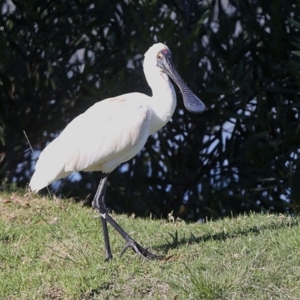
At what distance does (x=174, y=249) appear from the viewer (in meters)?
7.30

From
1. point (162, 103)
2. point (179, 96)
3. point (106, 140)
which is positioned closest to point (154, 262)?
point (106, 140)

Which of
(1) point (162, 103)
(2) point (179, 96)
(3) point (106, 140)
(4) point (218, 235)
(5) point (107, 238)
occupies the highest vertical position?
(1) point (162, 103)

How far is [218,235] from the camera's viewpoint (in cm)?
766

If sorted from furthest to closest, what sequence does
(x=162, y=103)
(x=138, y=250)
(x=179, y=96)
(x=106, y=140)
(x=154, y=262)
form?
1. (x=179, y=96)
2. (x=162, y=103)
3. (x=106, y=140)
4. (x=138, y=250)
5. (x=154, y=262)

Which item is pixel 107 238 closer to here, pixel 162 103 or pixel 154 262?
pixel 154 262

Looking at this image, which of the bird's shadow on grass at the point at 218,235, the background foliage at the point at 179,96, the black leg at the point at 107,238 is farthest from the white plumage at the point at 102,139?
the background foliage at the point at 179,96

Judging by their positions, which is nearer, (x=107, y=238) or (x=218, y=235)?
(x=107, y=238)

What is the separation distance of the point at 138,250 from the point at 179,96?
13.3 ft

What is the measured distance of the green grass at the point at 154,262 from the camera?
6.46 m

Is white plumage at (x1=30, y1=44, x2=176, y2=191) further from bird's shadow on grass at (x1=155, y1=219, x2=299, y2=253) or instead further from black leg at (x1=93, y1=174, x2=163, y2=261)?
bird's shadow on grass at (x1=155, y1=219, x2=299, y2=253)

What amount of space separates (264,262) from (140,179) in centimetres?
566

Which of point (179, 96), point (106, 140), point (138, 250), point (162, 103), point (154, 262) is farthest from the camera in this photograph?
point (179, 96)

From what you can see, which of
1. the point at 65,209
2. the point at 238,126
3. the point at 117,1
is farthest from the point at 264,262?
the point at 117,1

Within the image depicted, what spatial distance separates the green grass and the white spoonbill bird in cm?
31
